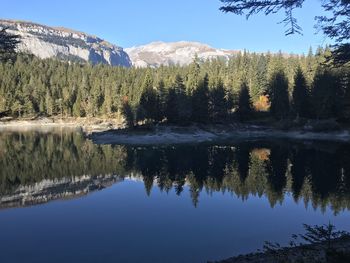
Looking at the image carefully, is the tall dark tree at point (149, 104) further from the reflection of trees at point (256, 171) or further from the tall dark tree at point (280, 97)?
the tall dark tree at point (280, 97)

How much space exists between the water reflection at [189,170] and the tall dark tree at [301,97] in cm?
2165

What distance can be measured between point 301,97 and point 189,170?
5821cm

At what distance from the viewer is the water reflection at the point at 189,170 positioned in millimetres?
41844

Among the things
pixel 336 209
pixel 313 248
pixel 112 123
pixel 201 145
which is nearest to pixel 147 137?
pixel 201 145

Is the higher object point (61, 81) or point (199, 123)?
point (61, 81)

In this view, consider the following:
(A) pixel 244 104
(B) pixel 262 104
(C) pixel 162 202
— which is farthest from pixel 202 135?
(C) pixel 162 202

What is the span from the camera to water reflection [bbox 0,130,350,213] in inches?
1647

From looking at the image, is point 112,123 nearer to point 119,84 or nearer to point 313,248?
point 119,84

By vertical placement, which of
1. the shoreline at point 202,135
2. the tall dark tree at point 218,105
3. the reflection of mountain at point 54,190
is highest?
the tall dark tree at point 218,105

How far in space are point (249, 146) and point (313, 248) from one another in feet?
204

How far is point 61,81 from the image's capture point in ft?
592

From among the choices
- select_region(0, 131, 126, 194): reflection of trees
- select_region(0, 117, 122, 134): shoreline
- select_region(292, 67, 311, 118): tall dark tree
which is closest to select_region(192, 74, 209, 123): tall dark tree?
select_region(292, 67, 311, 118): tall dark tree

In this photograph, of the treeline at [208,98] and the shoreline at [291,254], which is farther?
the treeline at [208,98]

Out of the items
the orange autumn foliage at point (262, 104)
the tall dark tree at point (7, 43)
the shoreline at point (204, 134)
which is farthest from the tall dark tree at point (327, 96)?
the tall dark tree at point (7, 43)
